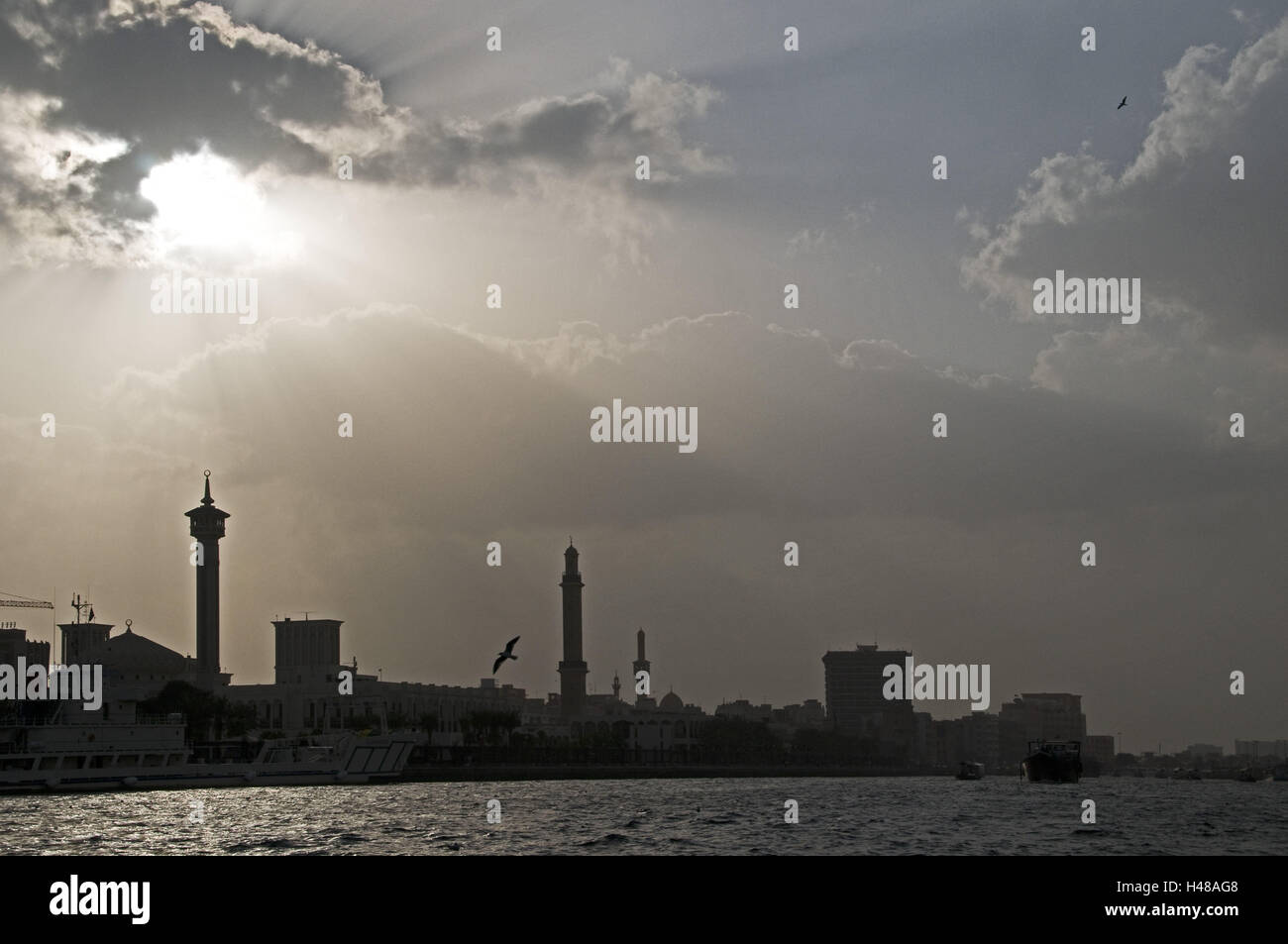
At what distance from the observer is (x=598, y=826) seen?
239 ft

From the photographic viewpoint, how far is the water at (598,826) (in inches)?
2340

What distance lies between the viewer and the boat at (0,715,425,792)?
122 meters

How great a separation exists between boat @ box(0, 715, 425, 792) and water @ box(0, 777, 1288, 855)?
5.89 m

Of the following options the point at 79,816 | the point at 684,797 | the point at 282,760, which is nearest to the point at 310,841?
the point at 79,816

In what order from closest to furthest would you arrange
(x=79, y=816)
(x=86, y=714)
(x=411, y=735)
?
(x=79, y=816) → (x=86, y=714) → (x=411, y=735)

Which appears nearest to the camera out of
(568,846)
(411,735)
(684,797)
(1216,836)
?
(568,846)

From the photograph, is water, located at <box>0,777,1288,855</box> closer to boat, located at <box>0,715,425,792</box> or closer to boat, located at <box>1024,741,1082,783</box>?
boat, located at <box>0,715,425,792</box>

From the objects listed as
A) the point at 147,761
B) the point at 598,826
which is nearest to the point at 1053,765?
the point at 147,761

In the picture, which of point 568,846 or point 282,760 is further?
point 282,760

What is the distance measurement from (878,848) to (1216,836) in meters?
25.7

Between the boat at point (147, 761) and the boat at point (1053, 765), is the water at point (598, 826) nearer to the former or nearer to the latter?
the boat at point (147, 761)
